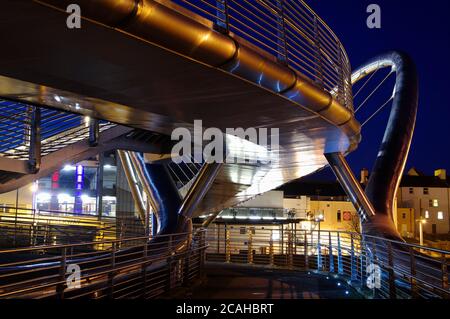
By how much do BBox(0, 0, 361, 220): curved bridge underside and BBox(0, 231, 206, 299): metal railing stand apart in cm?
246

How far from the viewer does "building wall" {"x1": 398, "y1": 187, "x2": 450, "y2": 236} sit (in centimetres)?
6544

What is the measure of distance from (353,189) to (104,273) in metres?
9.94

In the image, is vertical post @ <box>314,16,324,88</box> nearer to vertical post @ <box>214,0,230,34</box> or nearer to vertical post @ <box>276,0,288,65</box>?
vertical post @ <box>276,0,288,65</box>

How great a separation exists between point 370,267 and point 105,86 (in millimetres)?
6466

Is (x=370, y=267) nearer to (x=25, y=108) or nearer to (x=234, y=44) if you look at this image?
(x=234, y=44)

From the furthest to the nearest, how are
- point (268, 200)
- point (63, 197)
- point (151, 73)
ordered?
point (268, 200), point (63, 197), point (151, 73)

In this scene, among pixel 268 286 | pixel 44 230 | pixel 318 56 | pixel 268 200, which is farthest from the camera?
pixel 268 200

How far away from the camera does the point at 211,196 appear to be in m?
21.7

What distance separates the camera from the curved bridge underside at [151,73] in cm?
551

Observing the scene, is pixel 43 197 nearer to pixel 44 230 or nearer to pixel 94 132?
pixel 44 230

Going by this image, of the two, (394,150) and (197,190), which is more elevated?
(394,150)

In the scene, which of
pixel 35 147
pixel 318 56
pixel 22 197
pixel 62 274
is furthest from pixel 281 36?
pixel 22 197

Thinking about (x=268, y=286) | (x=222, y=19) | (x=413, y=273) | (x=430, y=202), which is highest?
(x=222, y=19)

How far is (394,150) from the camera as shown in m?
16.8
